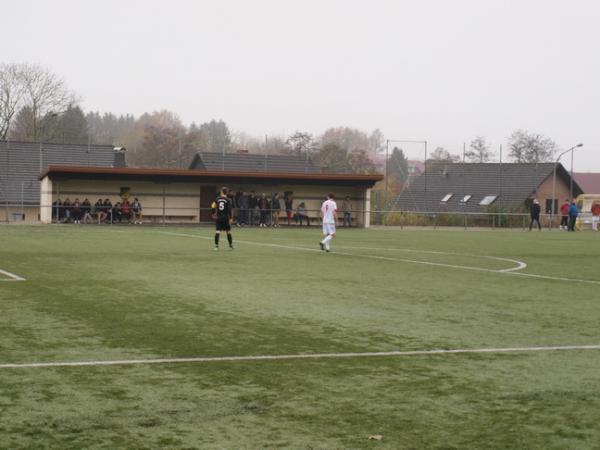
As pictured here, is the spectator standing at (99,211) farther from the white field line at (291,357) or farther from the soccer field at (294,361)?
the white field line at (291,357)

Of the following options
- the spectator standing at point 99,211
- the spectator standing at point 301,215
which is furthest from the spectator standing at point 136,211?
the spectator standing at point 301,215

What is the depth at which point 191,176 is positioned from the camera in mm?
50844

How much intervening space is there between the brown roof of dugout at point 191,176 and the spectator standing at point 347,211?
1.07 metres

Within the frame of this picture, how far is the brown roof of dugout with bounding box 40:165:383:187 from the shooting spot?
157ft

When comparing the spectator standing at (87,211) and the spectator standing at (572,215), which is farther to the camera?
the spectator standing at (572,215)

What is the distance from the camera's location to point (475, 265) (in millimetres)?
21172

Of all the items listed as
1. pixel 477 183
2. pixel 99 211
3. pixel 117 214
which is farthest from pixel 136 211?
pixel 477 183

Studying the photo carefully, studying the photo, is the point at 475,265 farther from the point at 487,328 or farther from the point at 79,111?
the point at 79,111

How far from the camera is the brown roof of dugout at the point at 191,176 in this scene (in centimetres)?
4781

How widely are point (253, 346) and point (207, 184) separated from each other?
44.0 metres

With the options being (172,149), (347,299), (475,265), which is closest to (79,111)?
(172,149)

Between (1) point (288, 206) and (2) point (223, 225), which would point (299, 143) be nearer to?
(1) point (288, 206)

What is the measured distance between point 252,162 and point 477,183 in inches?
774

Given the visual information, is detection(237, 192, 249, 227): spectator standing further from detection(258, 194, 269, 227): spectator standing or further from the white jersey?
the white jersey
